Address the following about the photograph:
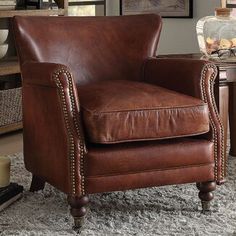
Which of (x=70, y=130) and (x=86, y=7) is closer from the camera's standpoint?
(x=70, y=130)

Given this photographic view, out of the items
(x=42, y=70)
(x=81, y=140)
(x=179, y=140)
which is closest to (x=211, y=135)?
(x=179, y=140)

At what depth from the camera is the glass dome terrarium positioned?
3.19 meters

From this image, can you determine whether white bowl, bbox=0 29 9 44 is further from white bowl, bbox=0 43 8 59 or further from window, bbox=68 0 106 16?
window, bbox=68 0 106 16

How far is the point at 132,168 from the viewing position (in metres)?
2.36

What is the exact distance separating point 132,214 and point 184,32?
3351mm

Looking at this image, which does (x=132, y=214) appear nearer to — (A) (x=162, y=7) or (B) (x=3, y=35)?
(B) (x=3, y=35)

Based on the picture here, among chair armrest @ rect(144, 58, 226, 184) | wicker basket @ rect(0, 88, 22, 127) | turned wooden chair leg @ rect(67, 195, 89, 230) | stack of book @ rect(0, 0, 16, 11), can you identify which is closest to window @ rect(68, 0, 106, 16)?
stack of book @ rect(0, 0, 16, 11)

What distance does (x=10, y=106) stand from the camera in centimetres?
429

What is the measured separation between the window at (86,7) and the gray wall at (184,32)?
769mm

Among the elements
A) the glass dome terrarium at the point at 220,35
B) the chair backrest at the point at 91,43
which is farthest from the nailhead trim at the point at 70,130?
the glass dome terrarium at the point at 220,35

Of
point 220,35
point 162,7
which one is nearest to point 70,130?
point 220,35

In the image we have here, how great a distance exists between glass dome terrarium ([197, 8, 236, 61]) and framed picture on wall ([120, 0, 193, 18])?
91.3 inches

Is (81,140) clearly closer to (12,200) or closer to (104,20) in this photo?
(12,200)

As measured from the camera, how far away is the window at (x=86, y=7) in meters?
5.93
